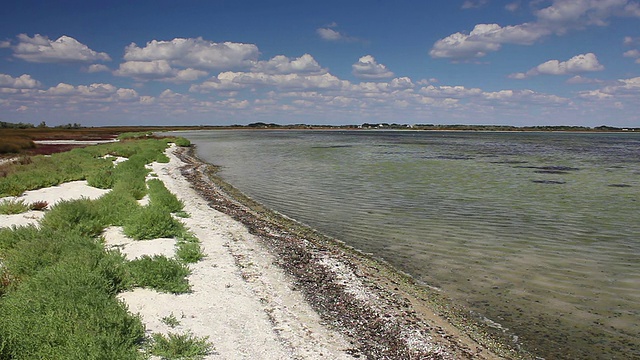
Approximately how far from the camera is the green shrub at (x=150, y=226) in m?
12.9

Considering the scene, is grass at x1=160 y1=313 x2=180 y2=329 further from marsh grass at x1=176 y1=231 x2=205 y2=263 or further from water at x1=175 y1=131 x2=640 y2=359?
water at x1=175 y1=131 x2=640 y2=359

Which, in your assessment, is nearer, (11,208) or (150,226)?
(150,226)

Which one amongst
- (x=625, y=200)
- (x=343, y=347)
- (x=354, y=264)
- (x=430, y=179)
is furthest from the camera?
(x=430, y=179)

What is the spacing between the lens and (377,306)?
9.47 meters

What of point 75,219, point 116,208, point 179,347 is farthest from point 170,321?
point 116,208

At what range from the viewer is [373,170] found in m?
38.1

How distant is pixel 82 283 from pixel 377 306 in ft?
20.7

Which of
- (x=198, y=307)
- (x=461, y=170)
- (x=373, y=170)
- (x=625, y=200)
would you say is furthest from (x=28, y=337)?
(x=461, y=170)

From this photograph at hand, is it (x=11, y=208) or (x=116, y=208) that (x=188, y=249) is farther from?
(x=11, y=208)

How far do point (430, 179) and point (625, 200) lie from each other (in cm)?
1238

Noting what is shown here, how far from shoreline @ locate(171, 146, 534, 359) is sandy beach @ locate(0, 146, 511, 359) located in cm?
3

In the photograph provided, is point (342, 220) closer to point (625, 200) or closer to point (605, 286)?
point (605, 286)

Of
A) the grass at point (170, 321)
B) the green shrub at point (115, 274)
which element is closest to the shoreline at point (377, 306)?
the grass at point (170, 321)

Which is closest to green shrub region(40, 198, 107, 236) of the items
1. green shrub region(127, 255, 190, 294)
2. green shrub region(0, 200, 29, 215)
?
green shrub region(0, 200, 29, 215)
